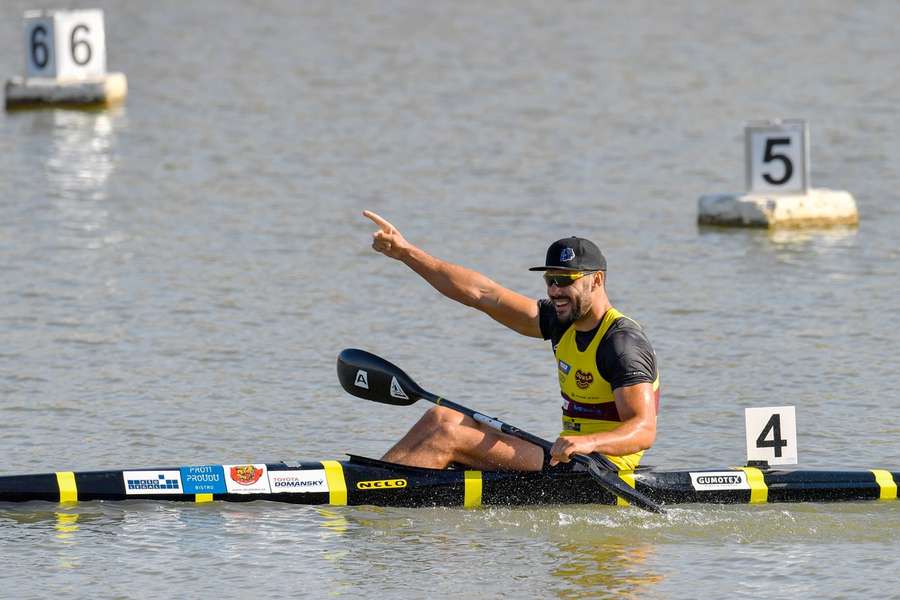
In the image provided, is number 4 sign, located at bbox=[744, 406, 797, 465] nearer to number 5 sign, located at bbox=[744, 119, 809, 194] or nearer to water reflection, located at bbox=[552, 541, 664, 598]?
water reflection, located at bbox=[552, 541, 664, 598]

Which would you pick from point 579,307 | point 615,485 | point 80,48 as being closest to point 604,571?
point 615,485

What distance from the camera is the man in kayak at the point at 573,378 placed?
834 cm

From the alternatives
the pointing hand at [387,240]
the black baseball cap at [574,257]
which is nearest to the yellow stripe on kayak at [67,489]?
the pointing hand at [387,240]

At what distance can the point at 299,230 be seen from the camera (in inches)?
627

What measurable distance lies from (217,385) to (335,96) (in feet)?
40.1

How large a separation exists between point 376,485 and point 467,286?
107cm

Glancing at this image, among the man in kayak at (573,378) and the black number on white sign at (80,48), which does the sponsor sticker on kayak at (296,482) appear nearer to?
the man in kayak at (573,378)

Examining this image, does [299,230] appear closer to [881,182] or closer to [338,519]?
[881,182]

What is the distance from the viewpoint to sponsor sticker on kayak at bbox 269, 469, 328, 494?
8.72 metres

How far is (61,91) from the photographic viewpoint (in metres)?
22.0

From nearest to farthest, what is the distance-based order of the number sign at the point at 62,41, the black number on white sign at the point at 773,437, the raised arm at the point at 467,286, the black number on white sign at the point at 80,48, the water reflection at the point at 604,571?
the water reflection at the point at 604,571
the black number on white sign at the point at 773,437
the raised arm at the point at 467,286
the number sign at the point at 62,41
the black number on white sign at the point at 80,48

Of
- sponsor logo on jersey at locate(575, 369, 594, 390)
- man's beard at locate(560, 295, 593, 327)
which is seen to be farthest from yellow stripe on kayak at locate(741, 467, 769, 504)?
man's beard at locate(560, 295, 593, 327)

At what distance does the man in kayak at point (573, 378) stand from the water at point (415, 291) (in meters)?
0.29

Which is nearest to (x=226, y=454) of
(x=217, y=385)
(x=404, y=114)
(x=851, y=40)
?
(x=217, y=385)
